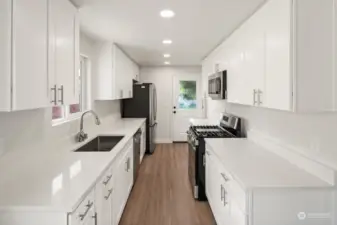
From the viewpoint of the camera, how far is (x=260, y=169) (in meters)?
2.26

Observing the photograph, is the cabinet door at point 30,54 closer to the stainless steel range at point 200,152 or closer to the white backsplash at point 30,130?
the white backsplash at point 30,130

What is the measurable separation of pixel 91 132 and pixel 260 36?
109 inches

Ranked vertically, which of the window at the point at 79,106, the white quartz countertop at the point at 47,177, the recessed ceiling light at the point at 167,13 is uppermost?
the recessed ceiling light at the point at 167,13

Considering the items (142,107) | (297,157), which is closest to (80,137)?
(297,157)

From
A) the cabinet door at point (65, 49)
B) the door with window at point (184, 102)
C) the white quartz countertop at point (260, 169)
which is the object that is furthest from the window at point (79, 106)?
the door with window at point (184, 102)

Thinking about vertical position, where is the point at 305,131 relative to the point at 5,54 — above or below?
below

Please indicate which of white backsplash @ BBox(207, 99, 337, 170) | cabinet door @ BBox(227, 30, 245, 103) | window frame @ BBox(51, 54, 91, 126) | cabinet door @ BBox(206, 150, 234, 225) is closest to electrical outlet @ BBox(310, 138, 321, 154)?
white backsplash @ BBox(207, 99, 337, 170)

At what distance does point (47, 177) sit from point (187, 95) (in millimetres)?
7232

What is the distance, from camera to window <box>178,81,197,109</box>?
9.01m

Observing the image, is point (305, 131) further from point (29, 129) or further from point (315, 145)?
point (29, 129)

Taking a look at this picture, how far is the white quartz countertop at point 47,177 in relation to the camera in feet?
5.09

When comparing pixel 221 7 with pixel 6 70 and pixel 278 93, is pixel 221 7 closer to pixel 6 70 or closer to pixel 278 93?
pixel 278 93

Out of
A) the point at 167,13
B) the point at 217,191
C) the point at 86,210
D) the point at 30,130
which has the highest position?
the point at 167,13

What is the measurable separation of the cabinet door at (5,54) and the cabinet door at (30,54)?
27 mm
